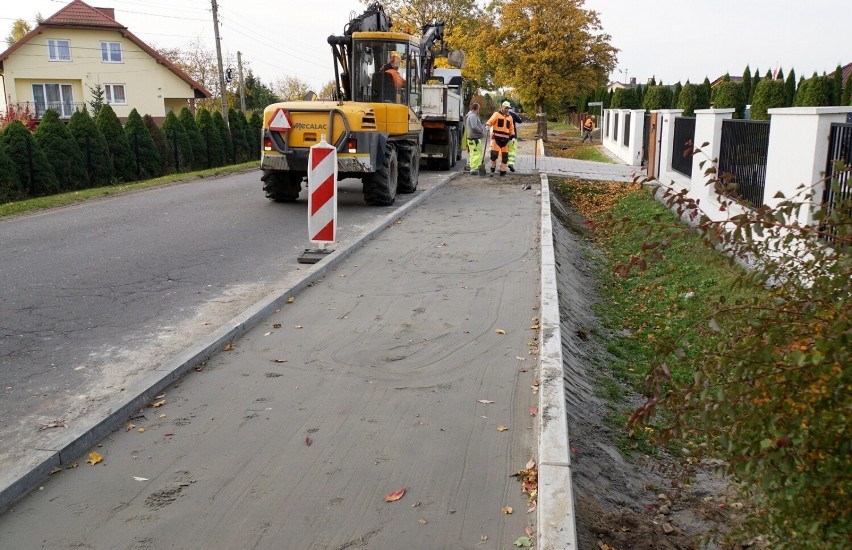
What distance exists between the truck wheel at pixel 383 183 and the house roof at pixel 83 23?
40.2m

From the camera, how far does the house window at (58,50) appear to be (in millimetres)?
47938

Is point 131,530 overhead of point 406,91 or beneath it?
beneath

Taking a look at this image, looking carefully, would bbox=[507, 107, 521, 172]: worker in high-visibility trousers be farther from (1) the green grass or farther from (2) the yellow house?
(2) the yellow house

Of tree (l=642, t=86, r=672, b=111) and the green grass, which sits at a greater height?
tree (l=642, t=86, r=672, b=111)

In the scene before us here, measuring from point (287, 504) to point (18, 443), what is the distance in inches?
70.2

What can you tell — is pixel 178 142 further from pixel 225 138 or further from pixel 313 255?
pixel 313 255

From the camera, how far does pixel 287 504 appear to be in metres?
3.73

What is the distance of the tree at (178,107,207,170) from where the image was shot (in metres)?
26.5

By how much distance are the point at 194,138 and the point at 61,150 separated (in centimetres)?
745

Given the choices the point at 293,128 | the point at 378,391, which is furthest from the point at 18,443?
the point at 293,128

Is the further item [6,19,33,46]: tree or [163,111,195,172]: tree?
[6,19,33,46]: tree

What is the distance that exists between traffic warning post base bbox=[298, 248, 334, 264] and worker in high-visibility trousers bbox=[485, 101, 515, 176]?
9.97 metres

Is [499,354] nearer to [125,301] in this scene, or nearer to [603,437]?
[603,437]

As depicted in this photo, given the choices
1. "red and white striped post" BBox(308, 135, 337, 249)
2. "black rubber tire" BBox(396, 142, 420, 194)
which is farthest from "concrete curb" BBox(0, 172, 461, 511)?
"black rubber tire" BBox(396, 142, 420, 194)
